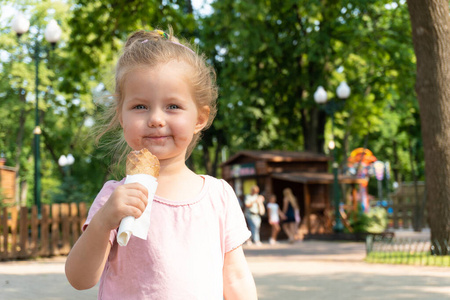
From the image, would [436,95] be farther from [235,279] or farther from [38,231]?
[235,279]

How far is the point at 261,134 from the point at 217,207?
2812cm

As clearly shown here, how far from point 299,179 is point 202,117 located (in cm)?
2096

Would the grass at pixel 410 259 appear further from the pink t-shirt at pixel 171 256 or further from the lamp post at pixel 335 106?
the pink t-shirt at pixel 171 256

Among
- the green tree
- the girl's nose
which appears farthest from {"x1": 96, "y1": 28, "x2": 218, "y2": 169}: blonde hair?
the green tree

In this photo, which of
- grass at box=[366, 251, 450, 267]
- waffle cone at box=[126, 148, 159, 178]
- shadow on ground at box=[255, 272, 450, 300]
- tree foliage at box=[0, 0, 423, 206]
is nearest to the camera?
waffle cone at box=[126, 148, 159, 178]

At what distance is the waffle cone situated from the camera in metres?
1.96

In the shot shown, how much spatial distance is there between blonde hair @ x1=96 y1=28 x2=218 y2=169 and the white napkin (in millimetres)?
493

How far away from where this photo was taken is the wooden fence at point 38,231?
15.2 m

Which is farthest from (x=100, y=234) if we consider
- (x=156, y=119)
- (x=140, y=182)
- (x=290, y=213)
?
(x=290, y=213)

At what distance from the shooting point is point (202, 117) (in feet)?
8.12

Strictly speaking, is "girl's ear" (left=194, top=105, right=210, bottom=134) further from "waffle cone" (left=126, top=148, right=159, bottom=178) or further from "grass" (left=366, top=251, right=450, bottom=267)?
"grass" (left=366, top=251, right=450, bottom=267)

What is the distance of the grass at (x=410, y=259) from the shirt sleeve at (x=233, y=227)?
10151mm

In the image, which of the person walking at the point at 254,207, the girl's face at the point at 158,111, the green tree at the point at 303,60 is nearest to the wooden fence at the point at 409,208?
the green tree at the point at 303,60

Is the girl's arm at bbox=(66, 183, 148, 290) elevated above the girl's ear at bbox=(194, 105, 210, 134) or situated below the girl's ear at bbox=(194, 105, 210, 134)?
below
